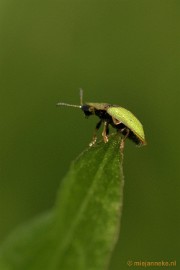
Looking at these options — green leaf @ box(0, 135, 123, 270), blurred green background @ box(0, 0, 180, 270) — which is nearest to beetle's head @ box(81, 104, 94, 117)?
blurred green background @ box(0, 0, 180, 270)

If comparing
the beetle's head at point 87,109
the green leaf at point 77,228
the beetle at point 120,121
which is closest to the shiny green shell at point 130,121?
the beetle at point 120,121

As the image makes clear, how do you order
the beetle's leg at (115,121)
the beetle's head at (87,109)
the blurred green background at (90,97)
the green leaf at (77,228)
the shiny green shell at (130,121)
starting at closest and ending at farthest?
1. the green leaf at (77,228)
2. the shiny green shell at (130,121)
3. the beetle's leg at (115,121)
4. the blurred green background at (90,97)
5. the beetle's head at (87,109)

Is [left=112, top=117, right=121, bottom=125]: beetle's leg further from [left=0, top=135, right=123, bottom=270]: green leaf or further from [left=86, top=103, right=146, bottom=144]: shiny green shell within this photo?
[left=0, top=135, right=123, bottom=270]: green leaf

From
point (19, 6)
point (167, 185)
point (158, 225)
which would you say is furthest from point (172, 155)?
point (19, 6)

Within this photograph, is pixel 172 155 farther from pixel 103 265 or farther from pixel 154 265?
pixel 103 265

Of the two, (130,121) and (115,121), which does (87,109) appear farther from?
(130,121)

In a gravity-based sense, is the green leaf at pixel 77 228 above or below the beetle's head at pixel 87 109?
below

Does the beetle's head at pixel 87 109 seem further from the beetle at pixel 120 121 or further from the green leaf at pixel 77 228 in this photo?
the green leaf at pixel 77 228
